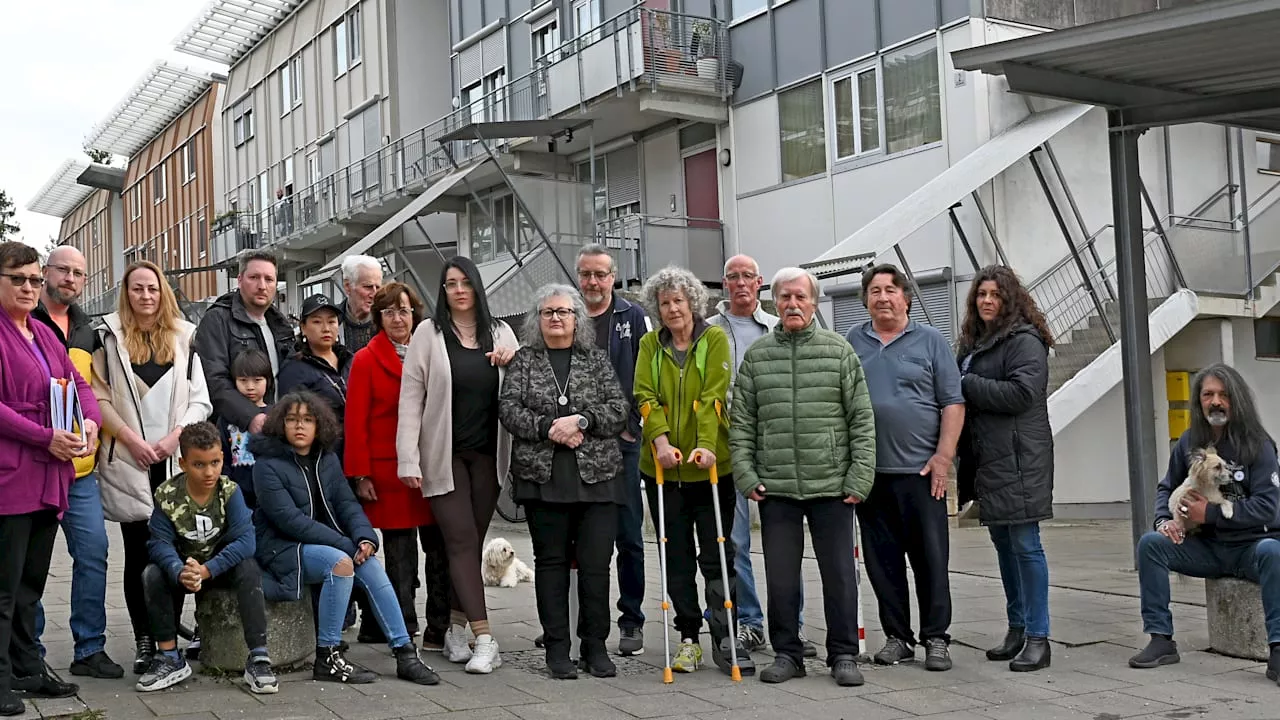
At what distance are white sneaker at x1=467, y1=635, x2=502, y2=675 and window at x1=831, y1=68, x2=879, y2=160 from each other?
49.0 ft

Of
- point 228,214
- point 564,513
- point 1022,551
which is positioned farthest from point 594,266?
point 228,214

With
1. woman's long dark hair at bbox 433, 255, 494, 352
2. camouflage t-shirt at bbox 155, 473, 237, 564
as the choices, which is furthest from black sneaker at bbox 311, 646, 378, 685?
woman's long dark hair at bbox 433, 255, 494, 352

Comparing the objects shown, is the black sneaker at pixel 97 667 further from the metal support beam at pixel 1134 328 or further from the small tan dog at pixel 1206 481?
the metal support beam at pixel 1134 328

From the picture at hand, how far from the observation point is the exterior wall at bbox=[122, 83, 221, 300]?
52312 mm

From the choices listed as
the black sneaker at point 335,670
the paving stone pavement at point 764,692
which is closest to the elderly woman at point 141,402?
the paving stone pavement at point 764,692

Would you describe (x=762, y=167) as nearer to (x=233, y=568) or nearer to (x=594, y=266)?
(x=594, y=266)

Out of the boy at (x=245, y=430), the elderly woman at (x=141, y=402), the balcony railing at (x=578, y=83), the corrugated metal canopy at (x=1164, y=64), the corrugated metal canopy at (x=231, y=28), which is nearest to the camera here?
the elderly woman at (x=141, y=402)

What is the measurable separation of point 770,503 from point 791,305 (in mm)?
1024

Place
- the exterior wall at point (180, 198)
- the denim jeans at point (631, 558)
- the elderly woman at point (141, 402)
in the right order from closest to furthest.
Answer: the elderly woman at point (141, 402) → the denim jeans at point (631, 558) → the exterior wall at point (180, 198)

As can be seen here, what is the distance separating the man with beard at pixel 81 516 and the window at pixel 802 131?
15.7 m

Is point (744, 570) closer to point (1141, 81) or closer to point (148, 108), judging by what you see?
point (1141, 81)

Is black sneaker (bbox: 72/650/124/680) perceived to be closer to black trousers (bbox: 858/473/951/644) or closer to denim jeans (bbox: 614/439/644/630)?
denim jeans (bbox: 614/439/644/630)

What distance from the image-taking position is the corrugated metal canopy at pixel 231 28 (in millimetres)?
43750

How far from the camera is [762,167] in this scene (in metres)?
22.6
